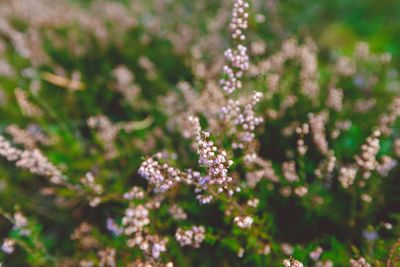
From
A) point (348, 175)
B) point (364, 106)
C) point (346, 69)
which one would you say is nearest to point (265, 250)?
point (348, 175)

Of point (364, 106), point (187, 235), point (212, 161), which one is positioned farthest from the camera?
point (364, 106)

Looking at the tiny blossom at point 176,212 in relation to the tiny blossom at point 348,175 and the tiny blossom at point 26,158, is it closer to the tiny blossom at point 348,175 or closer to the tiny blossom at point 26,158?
the tiny blossom at point 26,158

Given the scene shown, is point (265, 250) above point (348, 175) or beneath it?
beneath

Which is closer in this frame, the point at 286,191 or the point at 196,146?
the point at 196,146

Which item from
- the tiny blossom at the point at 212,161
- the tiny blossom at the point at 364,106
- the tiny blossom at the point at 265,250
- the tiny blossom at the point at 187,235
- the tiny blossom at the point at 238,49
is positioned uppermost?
the tiny blossom at the point at 238,49

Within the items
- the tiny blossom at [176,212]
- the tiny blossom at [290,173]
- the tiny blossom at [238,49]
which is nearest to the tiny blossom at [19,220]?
the tiny blossom at [176,212]

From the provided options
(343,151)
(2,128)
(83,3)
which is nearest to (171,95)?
(343,151)

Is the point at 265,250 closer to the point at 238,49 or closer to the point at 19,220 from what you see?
the point at 238,49

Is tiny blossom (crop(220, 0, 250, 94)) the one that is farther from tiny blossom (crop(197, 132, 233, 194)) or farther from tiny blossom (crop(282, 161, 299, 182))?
tiny blossom (crop(282, 161, 299, 182))

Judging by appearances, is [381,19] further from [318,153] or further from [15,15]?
[15,15]
